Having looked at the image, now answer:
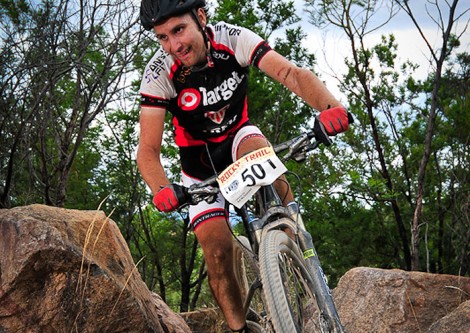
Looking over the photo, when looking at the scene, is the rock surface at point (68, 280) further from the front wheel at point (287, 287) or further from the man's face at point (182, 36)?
the front wheel at point (287, 287)

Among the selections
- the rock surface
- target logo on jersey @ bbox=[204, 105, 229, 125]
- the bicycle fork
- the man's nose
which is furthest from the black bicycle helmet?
the bicycle fork

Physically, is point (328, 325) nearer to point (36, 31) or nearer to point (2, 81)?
point (2, 81)

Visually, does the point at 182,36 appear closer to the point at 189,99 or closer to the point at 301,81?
the point at 189,99

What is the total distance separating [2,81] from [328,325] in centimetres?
846

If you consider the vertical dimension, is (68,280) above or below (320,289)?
above

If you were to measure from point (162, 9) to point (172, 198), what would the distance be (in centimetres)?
110

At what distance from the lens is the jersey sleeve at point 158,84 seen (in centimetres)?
406

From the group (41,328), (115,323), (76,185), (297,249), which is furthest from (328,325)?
(76,185)

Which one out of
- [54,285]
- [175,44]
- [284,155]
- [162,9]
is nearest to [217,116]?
[175,44]

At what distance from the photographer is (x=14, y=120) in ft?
38.1

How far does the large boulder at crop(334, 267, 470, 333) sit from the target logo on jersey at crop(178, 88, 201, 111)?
9.56 feet

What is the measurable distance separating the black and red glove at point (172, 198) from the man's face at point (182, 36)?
920 millimetres

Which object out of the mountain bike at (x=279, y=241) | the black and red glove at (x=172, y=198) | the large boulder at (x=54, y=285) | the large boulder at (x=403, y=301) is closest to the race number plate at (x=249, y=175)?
the mountain bike at (x=279, y=241)

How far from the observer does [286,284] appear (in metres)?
3.28
